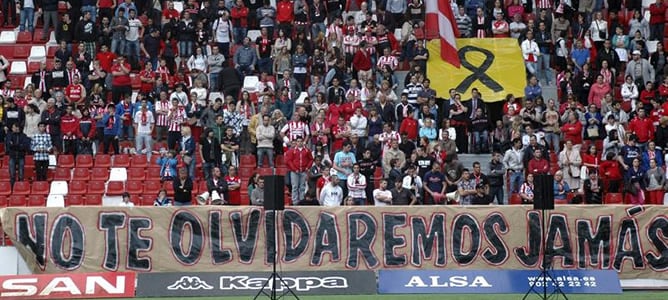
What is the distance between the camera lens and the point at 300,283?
25.5 m

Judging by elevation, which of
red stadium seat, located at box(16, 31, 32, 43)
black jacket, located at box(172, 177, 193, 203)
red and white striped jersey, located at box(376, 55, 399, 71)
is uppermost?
red stadium seat, located at box(16, 31, 32, 43)

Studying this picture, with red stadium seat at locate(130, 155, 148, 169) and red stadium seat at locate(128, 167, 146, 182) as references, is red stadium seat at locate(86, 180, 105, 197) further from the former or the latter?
red stadium seat at locate(130, 155, 148, 169)

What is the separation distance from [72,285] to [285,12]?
14.9 m

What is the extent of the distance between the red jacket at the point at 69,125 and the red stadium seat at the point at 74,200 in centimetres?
172

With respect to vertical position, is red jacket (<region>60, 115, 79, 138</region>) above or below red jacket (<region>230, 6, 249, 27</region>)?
below

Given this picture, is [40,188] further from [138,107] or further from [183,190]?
[183,190]

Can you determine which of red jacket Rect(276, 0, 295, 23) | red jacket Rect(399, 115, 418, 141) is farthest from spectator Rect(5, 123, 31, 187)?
red jacket Rect(399, 115, 418, 141)

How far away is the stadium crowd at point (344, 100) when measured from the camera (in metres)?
32.2

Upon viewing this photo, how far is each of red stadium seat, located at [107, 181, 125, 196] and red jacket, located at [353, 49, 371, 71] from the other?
7.25 metres

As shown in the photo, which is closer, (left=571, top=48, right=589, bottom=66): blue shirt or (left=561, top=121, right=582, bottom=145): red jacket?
(left=561, top=121, right=582, bottom=145): red jacket

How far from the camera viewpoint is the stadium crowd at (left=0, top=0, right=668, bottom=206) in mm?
32156

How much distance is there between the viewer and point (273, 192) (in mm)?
23359

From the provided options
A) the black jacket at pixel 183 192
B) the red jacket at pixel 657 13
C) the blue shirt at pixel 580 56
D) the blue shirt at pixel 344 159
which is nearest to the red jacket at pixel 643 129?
the blue shirt at pixel 580 56

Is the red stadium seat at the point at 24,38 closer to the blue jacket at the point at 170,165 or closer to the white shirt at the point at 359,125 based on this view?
the blue jacket at the point at 170,165
